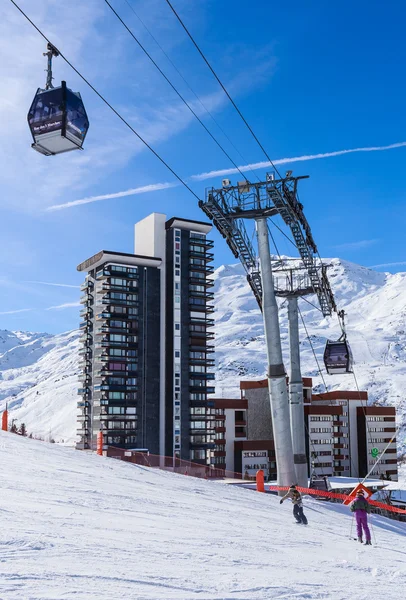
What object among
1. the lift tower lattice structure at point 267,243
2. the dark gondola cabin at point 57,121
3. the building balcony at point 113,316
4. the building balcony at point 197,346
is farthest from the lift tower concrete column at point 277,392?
the building balcony at point 197,346

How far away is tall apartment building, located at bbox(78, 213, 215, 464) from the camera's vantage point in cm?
9438

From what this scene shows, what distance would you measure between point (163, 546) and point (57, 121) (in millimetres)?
9710

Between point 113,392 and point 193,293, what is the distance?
2064 centimetres

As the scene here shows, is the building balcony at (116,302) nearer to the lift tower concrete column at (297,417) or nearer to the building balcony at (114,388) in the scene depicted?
the building balcony at (114,388)

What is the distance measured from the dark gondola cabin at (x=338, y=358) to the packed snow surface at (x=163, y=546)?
1769 cm

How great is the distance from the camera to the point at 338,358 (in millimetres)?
38062

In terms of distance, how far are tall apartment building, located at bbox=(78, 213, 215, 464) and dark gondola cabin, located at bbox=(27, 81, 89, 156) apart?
264 ft

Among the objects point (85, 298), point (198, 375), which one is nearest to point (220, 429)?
point (198, 375)

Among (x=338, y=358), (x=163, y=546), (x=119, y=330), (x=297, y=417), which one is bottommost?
(x=163, y=546)

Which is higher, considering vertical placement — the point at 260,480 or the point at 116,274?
the point at 116,274

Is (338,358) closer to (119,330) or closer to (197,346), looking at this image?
(197,346)

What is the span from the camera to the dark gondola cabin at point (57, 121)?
14.6 meters

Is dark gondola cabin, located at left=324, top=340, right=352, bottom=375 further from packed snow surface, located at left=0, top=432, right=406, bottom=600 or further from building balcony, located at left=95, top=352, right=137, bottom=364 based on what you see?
building balcony, located at left=95, top=352, right=137, bottom=364

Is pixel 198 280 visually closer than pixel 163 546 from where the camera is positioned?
No
